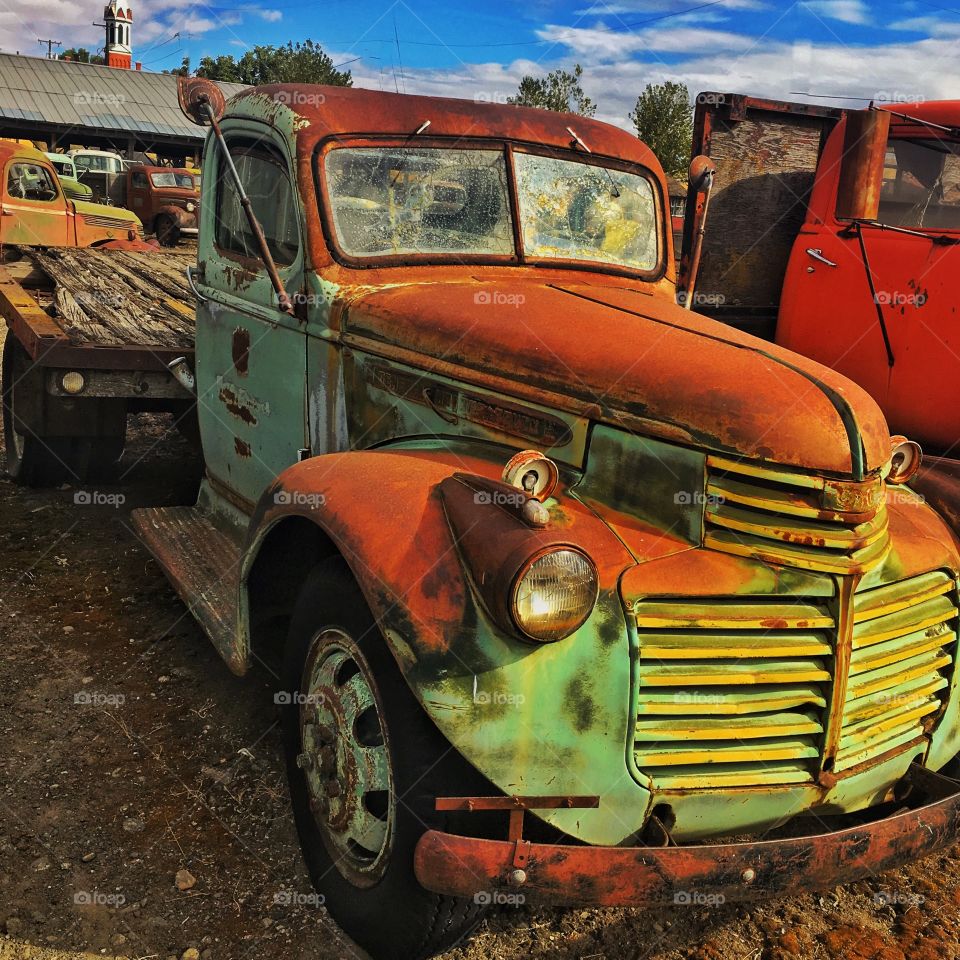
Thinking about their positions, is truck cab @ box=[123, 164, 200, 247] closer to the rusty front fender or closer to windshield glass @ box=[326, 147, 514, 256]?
windshield glass @ box=[326, 147, 514, 256]

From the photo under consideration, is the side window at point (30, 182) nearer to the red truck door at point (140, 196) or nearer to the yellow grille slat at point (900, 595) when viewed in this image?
the red truck door at point (140, 196)

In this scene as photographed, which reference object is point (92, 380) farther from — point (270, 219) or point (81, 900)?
point (81, 900)

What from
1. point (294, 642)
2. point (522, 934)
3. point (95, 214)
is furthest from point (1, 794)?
point (95, 214)

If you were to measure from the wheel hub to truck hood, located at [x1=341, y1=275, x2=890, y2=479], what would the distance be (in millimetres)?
839

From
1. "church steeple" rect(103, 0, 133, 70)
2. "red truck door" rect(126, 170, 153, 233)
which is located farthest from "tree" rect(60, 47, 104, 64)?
"red truck door" rect(126, 170, 153, 233)

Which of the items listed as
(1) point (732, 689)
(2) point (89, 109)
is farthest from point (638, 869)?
(2) point (89, 109)

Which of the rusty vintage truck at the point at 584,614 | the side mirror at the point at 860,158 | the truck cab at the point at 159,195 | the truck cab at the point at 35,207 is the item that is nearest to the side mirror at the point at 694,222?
the side mirror at the point at 860,158

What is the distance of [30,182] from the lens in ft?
38.2

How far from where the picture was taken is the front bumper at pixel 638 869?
1861mm

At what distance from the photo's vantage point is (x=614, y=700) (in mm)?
2002

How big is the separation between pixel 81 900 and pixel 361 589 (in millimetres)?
1171

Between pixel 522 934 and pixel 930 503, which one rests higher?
pixel 930 503

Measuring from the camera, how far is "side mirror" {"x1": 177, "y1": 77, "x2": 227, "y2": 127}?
2.99 m

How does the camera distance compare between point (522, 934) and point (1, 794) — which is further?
point (1, 794)
